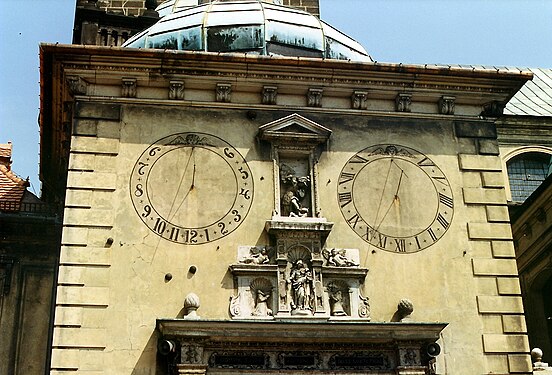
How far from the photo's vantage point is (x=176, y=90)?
54.5 feet

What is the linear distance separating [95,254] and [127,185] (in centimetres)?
143

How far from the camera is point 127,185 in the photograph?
1584 cm

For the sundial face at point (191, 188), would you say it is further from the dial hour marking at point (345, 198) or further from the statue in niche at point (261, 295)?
the dial hour marking at point (345, 198)

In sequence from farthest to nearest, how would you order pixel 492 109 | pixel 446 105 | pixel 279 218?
pixel 492 109, pixel 446 105, pixel 279 218

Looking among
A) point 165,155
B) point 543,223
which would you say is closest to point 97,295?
point 165,155

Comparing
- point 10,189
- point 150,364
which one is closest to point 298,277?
point 150,364

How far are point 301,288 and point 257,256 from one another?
968mm

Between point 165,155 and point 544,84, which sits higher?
point 544,84

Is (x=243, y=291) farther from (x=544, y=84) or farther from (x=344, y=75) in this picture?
(x=544, y=84)

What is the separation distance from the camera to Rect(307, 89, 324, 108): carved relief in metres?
17.0

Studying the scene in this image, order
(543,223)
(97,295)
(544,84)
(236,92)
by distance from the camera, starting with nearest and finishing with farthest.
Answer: (97,295) < (236,92) < (543,223) < (544,84)

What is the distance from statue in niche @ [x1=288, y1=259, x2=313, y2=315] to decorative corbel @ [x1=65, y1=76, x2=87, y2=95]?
514cm

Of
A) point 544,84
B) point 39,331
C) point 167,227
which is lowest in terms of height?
point 39,331

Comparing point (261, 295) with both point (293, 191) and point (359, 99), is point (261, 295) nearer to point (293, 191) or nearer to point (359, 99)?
point (293, 191)
